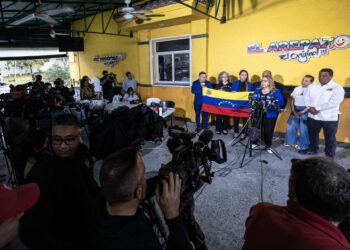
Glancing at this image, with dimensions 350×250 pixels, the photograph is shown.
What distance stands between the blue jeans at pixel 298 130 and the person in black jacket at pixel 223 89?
1.49 metres

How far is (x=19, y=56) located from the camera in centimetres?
1073

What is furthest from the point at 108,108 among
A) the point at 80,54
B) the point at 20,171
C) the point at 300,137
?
the point at 80,54

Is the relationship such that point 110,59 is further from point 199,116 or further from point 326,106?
point 326,106

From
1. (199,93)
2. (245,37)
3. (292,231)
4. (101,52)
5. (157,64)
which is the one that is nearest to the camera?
(292,231)

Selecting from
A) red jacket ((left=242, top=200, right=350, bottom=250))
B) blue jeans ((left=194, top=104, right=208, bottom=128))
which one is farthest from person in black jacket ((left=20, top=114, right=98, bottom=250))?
blue jeans ((left=194, top=104, right=208, bottom=128))

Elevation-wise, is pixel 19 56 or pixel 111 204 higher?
pixel 19 56

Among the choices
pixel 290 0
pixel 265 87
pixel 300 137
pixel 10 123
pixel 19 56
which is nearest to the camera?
pixel 10 123

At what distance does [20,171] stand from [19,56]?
1065cm

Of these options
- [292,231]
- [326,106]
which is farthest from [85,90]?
[292,231]

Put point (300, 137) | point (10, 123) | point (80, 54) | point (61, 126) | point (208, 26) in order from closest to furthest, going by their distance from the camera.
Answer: point (61, 126), point (10, 123), point (300, 137), point (208, 26), point (80, 54)

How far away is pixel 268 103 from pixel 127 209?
378 cm

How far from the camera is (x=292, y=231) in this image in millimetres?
815

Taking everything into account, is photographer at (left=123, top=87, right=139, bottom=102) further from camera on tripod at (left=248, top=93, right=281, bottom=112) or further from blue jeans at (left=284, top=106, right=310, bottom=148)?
blue jeans at (left=284, top=106, right=310, bottom=148)

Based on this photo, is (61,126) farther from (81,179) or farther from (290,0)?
(290,0)
